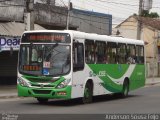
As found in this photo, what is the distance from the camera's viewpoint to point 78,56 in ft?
68.7

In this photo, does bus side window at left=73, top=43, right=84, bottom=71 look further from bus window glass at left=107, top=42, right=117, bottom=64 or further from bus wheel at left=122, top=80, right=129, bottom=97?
bus wheel at left=122, top=80, right=129, bottom=97

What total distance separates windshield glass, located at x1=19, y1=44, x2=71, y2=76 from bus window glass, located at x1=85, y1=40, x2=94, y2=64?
1.62 meters

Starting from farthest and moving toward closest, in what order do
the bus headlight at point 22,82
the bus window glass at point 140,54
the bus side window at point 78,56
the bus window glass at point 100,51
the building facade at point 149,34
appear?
the building facade at point 149,34
the bus window glass at point 140,54
the bus window glass at point 100,51
the bus side window at point 78,56
the bus headlight at point 22,82

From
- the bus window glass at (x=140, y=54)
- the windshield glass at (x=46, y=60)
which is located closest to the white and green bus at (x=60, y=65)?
the windshield glass at (x=46, y=60)

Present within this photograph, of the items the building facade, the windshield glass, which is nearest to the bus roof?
the windshield glass

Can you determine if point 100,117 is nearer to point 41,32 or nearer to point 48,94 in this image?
point 48,94

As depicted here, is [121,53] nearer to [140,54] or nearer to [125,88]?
[125,88]

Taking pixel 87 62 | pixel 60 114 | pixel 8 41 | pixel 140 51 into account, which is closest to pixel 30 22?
pixel 8 41

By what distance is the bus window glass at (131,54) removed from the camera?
1057 inches

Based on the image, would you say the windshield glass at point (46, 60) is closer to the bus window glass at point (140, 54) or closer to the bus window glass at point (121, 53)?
the bus window glass at point (121, 53)

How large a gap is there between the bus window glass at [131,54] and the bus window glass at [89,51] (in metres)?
4.74

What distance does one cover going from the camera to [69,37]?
2045 centimetres

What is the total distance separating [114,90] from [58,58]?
5.73m

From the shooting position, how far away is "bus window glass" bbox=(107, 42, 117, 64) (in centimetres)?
2422
